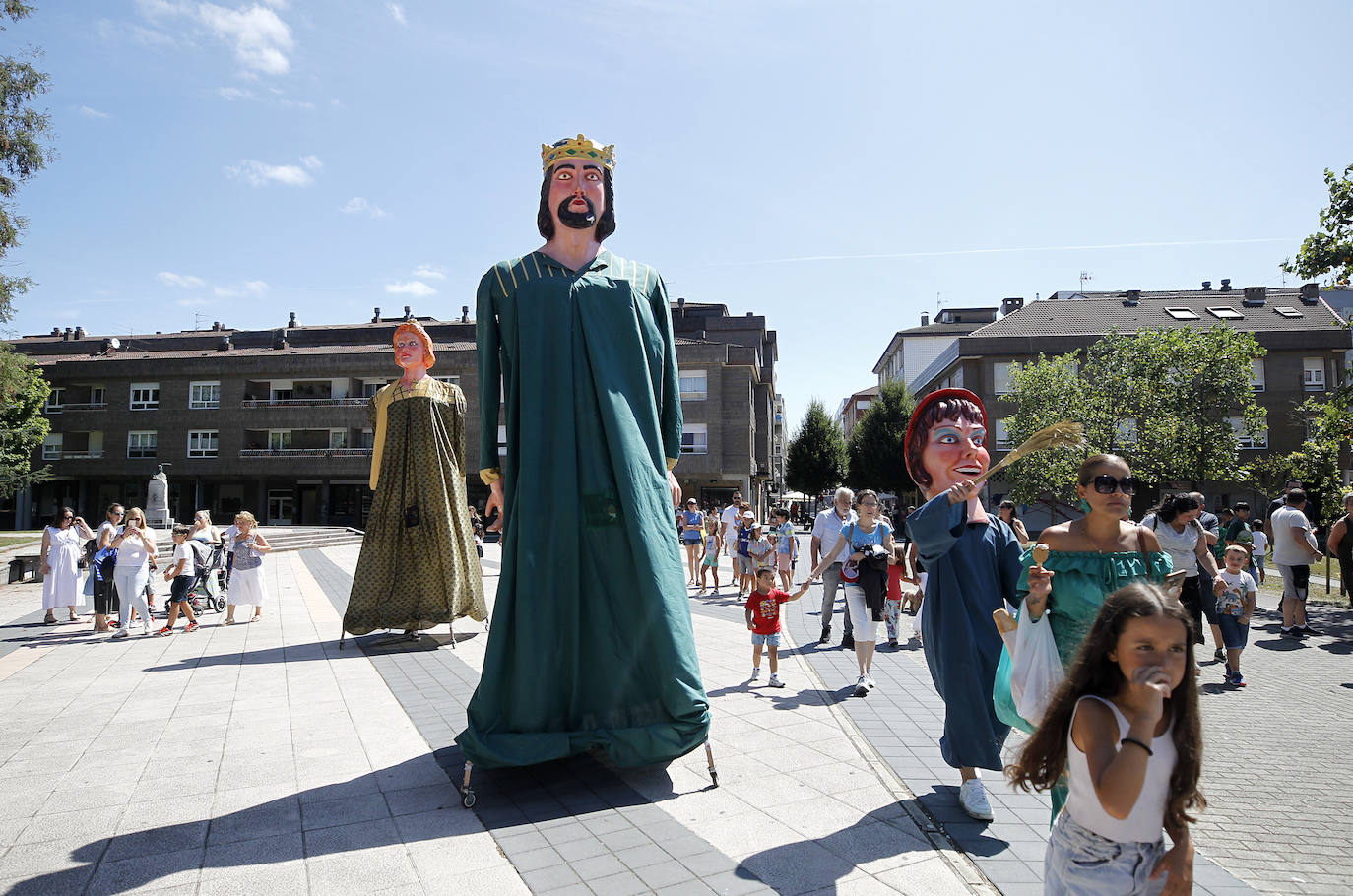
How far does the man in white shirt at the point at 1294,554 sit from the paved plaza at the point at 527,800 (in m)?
3.75

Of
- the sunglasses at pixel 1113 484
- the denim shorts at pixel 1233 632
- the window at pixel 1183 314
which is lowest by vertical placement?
the denim shorts at pixel 1233 632

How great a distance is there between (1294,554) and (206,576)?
1468 centimetres

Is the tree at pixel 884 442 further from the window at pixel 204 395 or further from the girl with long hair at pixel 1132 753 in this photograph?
the girl with long hair at pixel 1132 753

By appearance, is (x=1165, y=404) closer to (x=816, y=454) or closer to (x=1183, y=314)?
(x=1183, y=314)

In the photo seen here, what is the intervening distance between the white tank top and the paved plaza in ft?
3.83

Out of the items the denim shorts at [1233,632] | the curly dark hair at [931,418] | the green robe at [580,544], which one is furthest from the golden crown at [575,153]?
the denim shorts at [1233,632]

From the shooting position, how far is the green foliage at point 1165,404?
93.4 ft

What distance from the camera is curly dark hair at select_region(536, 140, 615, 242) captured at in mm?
4691

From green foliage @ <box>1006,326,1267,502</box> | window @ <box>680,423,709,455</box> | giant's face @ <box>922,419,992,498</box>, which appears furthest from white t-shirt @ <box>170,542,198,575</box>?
window @ <box>680,423,709,455</box>

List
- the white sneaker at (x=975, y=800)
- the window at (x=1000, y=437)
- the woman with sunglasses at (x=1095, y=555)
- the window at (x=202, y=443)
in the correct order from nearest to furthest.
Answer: the woman with sunglasses at (x=1095, y=555), the white sneaker at (x=975, y=800), the window at (x=1000, y=437), the window at (x=202, y=443)

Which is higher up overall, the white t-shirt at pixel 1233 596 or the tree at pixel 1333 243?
the tree at pixel 1333 243

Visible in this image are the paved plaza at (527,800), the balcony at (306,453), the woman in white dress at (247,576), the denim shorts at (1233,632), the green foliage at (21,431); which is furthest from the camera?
the balcony at (306,453)

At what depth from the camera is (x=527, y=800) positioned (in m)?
3.94

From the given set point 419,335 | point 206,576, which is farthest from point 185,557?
point 419,335
